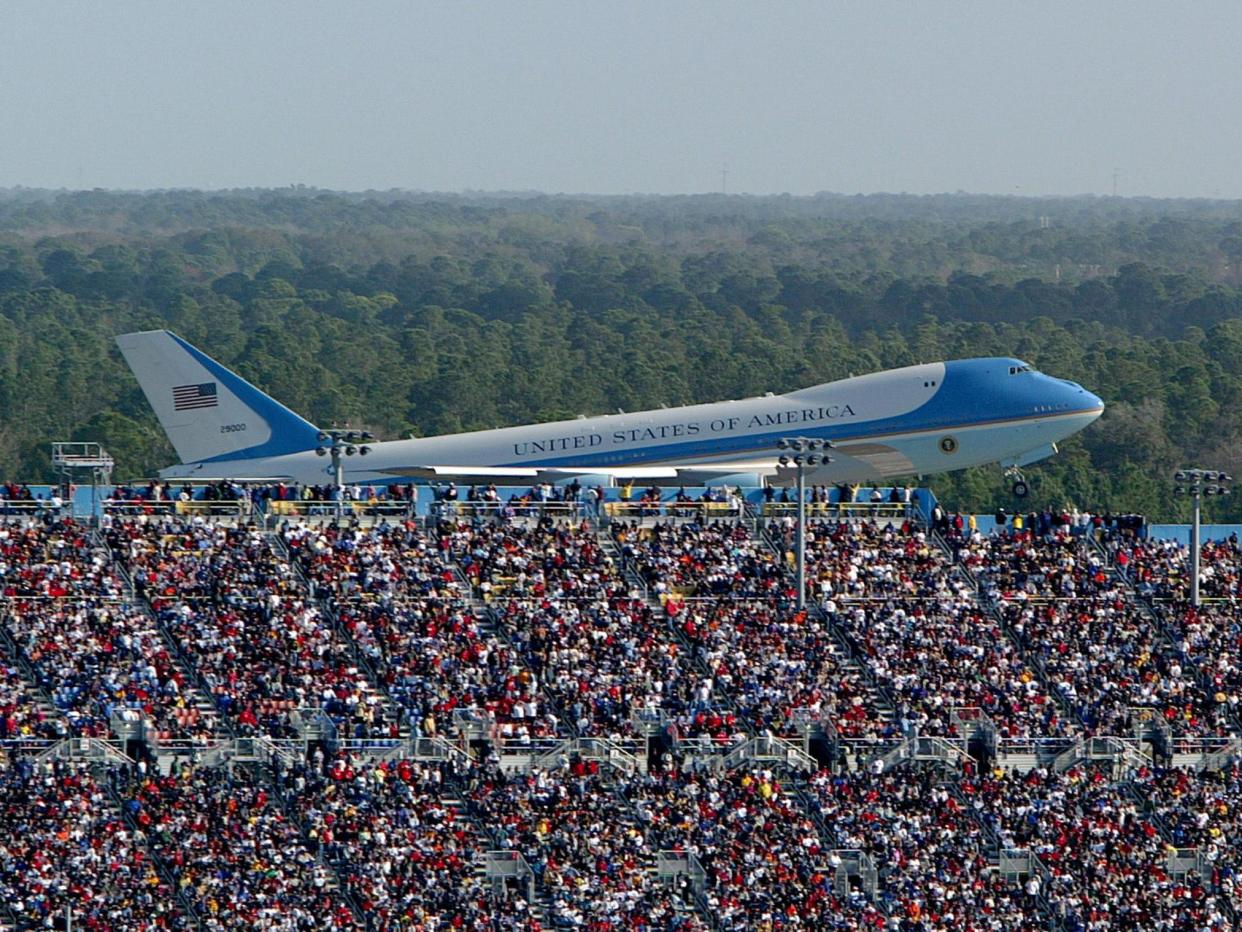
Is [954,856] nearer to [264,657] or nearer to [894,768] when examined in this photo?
[894,768]

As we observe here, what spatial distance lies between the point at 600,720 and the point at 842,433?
30.7 meters

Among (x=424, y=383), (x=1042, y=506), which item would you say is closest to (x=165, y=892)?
(x=1042, y=506)

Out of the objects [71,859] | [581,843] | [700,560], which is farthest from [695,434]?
[71,859]

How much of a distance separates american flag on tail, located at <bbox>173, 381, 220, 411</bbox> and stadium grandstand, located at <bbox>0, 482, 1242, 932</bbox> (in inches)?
778

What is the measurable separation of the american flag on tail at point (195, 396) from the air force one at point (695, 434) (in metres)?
0.04

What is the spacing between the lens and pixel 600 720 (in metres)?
65.9

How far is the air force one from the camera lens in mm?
93688

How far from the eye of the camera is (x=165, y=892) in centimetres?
5800

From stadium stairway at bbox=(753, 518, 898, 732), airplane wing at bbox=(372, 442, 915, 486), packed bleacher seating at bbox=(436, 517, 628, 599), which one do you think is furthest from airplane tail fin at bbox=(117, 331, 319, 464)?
stadium stairway at bbox=(753, 518, 898, 732)

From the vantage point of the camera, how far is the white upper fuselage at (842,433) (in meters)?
93.6

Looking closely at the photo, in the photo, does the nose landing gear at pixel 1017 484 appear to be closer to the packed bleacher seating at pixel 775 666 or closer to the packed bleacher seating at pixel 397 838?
the packed bleacher seating at pixel 775 666

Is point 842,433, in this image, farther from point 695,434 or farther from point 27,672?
point 27,672

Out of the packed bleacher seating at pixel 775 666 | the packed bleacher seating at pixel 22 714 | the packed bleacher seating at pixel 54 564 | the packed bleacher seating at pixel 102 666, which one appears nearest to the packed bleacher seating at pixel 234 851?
the packed bleacher seating at pixel 102 666

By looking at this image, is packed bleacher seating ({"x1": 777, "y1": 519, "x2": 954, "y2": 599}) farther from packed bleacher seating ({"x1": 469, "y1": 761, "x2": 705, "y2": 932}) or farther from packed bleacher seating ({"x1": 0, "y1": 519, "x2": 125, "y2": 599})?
packed bleacher seating ({"x1": 0, "y1": 519, "x2": 125, "y2": 599})
